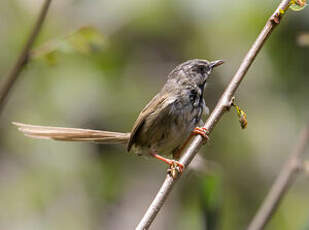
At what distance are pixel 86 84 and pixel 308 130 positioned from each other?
332 centimetres

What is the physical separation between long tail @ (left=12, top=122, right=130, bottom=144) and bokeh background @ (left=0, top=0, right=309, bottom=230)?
1186mm

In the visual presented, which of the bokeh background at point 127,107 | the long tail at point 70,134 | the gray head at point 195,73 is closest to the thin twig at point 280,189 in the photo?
the gray head at point 195,73

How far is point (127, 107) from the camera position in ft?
21.5

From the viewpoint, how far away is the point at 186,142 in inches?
184

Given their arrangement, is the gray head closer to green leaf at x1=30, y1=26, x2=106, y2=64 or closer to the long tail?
the long tail

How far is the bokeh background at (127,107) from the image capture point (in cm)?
588

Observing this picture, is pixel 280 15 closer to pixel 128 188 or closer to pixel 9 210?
pixel 9 210

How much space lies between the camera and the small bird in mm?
4395

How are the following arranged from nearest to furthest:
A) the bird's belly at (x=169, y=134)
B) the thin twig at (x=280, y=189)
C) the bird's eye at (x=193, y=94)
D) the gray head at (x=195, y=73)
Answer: the thin twig at (x=280, y=189)
the bird's belly at (x=169, y=134)
the bird's eye at (x=193, y=94)
the gray head at (x=195, y=73)

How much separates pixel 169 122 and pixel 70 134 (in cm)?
85

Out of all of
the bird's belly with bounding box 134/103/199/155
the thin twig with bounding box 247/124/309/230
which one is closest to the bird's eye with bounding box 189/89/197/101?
the bird's belly with bounding box 134/103/199/155

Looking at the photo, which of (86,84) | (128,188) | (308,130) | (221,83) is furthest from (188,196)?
(308,130)

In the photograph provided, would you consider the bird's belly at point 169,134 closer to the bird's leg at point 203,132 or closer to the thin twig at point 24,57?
Answer: the bird's leg at point 203,132

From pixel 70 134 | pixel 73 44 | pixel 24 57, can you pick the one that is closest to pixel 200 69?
pixel 70 134
